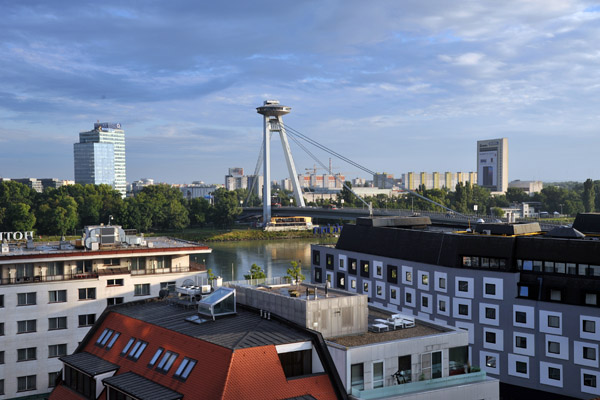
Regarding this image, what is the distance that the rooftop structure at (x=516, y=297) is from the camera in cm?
2342

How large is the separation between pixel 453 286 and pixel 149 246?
14160 millimetres

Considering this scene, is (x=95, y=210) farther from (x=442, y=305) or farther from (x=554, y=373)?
(x=554, y=373)

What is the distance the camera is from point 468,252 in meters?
27.3

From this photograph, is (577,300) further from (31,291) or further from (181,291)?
(31,291)

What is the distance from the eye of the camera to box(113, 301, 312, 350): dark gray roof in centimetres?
1302

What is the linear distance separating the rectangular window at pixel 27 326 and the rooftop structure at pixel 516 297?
12.4m

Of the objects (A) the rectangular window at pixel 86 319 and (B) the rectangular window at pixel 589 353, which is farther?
(B) the rectangular window at pixel 589 353

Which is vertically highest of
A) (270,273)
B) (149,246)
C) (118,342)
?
(149,246)

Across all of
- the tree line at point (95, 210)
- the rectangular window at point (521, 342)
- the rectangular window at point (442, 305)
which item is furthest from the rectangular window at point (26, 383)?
the tree line at point (95, 210)

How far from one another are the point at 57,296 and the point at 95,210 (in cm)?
7854

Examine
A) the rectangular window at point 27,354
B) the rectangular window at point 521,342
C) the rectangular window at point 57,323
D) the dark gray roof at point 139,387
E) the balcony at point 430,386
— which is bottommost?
the rectangular window at point 521,342

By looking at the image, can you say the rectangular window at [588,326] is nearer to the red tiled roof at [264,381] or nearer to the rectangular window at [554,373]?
the rectangular window at [554,373]

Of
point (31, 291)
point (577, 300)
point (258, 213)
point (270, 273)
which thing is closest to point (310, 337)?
point (31, 291)

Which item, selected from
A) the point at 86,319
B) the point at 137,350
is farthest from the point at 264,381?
the point at 86,319
